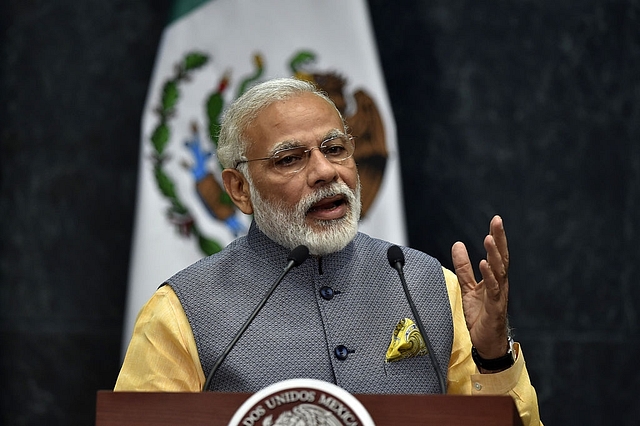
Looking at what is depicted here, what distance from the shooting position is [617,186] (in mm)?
4277

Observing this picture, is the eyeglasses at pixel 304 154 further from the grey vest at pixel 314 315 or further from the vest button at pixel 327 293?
the vest button at pixel 327 293

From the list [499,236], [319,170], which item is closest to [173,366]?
[319,170]

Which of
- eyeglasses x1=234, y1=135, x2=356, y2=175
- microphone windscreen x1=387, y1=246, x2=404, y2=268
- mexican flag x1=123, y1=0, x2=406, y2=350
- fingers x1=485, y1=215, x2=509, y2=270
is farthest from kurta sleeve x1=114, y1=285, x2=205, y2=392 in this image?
mexican flag x1=123, y1=0, x2=406, y2=350

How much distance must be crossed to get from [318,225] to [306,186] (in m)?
0.12

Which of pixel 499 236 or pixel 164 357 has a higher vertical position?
pixel 499 236

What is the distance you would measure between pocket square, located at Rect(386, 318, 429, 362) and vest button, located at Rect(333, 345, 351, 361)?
114mm

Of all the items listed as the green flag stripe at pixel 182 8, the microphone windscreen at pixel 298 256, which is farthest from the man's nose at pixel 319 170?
the green flag stripe at pixel 182 8

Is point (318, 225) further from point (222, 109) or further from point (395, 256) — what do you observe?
point (222, 109)

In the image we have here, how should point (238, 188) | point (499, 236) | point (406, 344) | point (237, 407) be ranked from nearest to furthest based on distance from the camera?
point (237, 407) < point (499, 236) < point (406, 344) < point (238, 188)

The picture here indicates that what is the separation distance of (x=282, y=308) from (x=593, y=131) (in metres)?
2.16

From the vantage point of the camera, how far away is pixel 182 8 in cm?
457

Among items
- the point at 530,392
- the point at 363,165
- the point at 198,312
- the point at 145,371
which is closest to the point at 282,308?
the point at 198,312

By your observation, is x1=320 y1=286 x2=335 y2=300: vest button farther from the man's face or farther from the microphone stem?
the microphone stem

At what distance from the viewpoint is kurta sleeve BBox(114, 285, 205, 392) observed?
2.59m
